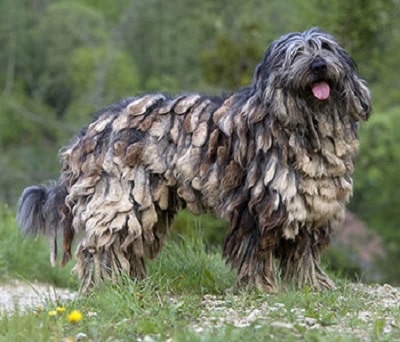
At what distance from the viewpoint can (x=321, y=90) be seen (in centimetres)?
749

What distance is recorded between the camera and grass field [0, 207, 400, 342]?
5.92 meters

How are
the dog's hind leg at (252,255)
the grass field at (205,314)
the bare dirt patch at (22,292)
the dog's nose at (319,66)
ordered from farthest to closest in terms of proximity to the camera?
the bare dirt patch at (22,292), the dog's hind leg at (252,255), the dog's nose at (319,66), the grass field at (205,314)

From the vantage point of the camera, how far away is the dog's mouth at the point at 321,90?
295 inches

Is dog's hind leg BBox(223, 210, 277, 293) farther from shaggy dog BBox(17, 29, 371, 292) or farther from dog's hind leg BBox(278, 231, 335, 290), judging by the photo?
dog's hind leg BBox(278, 231, 335, 290)

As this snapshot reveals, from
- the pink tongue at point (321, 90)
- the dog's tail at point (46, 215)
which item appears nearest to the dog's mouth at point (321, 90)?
the pink tongue at point (321, 90)

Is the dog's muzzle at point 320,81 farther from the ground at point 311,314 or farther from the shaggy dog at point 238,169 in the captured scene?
the ground at point 311,314

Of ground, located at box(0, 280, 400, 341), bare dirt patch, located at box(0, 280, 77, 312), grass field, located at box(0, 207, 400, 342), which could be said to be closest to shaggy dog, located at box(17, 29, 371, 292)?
grass field, located at box(0, 207, 400, 342)

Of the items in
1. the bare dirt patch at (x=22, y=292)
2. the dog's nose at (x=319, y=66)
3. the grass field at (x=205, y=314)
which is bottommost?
the bare dirt patch at (x=22, y=292)

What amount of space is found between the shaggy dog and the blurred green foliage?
432 inches

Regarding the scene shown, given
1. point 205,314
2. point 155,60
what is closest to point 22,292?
point 205,314

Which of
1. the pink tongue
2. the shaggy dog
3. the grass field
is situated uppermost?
the pink tongue

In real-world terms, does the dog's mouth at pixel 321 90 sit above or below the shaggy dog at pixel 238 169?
above

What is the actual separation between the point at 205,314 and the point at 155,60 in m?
26.0

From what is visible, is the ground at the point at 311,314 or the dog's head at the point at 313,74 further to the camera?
the dog's head at the point at 313,74
